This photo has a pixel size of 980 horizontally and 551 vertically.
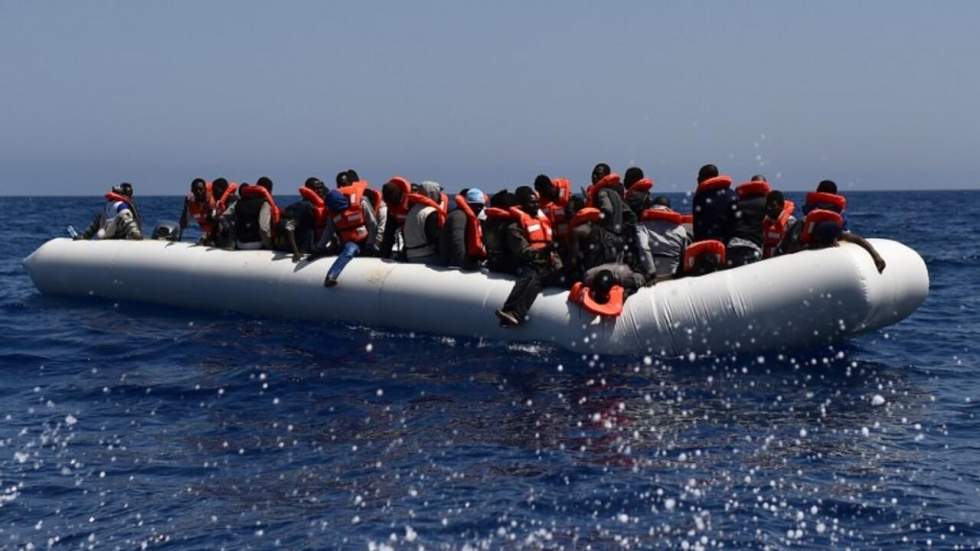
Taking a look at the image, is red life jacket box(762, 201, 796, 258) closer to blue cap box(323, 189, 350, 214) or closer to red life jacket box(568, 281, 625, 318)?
red life jacket box(568, 281, 625, 318)

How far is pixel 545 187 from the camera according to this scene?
38.5 feet

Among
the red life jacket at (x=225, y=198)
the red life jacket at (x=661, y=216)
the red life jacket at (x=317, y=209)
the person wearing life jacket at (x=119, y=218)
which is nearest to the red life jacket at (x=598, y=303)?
the red life jacket at (x=661, y=216)

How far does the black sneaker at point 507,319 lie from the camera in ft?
34.9

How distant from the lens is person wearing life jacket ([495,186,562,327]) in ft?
35.1

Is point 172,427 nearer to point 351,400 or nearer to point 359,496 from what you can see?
point 351,400

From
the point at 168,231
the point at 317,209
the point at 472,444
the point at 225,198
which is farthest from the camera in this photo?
the point at 168,231

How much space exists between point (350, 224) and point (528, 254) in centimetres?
263

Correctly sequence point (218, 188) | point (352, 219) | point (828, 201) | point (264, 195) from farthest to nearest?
point (218, 188), point (264, 195), point (352, 219), point (828, 201)

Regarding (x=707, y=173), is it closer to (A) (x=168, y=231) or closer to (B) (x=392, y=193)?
(B) (x=392, y=193)

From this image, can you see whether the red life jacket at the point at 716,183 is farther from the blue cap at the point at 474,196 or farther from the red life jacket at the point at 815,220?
the blue cap at the point at 474,196

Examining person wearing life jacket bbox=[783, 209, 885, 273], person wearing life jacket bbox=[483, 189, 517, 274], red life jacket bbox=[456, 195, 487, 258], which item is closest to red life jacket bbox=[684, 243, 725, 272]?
person wearing life jacket bbox=[783, 209, 885, 273]

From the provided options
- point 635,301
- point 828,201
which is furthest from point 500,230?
point 828,201

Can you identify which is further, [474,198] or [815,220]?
[474,198]

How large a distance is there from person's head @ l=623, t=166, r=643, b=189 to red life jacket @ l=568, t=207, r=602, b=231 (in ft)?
4.55
